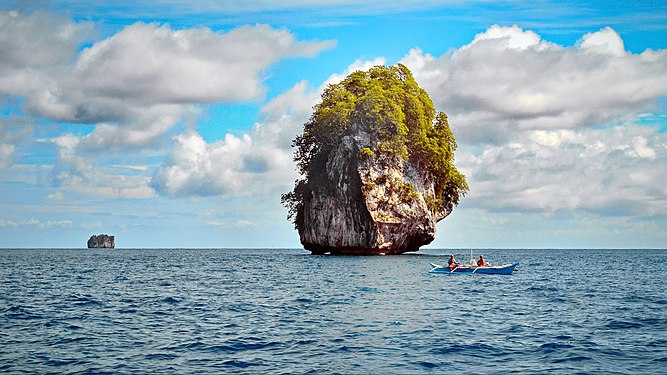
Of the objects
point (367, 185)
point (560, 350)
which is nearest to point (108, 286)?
point (560, 350)

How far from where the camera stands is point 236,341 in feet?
68.2

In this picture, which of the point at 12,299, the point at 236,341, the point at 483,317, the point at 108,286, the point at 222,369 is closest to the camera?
the point at 222,369

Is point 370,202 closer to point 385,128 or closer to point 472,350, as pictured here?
point 385,128

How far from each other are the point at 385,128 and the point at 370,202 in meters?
9.52

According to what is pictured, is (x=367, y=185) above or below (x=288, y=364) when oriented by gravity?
above

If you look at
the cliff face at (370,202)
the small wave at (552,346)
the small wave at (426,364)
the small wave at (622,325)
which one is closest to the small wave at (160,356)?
the small wave at (426,364)

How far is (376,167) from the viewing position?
259 ft

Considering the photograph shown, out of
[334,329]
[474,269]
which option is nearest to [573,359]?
[334,329]

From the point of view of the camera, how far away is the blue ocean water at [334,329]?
57.5ft

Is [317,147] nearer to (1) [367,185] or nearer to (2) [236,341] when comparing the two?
(1) [367,185]

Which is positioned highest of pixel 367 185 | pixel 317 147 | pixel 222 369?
pixel 317 147

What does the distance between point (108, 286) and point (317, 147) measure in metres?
47.7

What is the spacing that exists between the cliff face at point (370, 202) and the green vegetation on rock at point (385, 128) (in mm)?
1255

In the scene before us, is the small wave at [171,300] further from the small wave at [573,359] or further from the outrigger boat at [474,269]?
the outrigger boat at [474,269]
